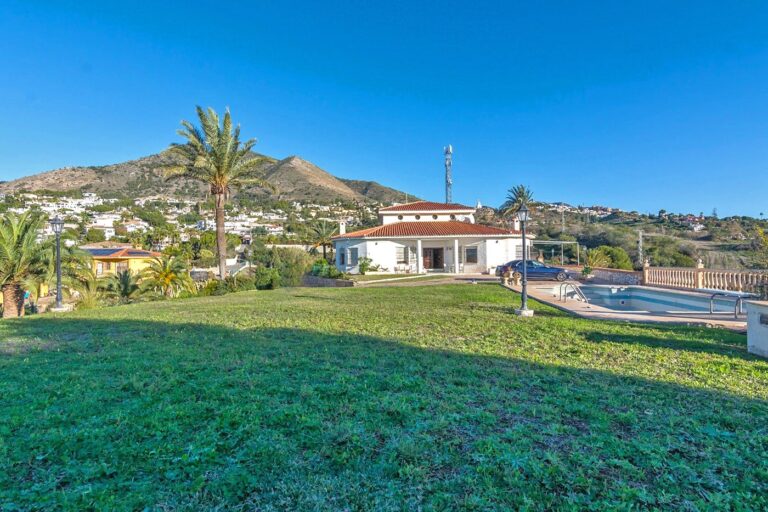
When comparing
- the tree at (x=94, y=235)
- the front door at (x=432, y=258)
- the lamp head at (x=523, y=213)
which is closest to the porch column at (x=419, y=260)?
the front door at (x=432, y=258)

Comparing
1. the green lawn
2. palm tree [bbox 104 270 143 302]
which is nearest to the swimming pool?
the green lawn

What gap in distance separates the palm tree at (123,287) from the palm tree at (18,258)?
404cm

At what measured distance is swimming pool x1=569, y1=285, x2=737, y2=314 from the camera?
45.9ft

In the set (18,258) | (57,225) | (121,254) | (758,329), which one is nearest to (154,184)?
(121,254)

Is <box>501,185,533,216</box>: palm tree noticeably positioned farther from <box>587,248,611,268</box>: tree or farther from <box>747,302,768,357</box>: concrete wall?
<box>747,302,768,357</box>: concrete wall

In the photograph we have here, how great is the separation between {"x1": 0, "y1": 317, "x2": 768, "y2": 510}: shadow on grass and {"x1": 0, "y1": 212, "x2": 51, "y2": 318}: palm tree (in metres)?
12.7

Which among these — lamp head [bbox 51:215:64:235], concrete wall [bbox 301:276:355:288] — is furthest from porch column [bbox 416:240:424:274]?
lamp head [bbox 51:215:64:235]

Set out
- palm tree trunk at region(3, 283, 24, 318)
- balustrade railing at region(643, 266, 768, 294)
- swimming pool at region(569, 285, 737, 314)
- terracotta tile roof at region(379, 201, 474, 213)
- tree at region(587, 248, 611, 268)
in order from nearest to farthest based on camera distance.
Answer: swimming pool at region(569, 285, 737, 314) < balustrade railing at region(643, 266, 768, 294) < palm tree trunk at region(3, 283, 24, 318) < tree at region(587, 248, 611, 268) < terracotta tile roof at region(379, 201, 474, 213)

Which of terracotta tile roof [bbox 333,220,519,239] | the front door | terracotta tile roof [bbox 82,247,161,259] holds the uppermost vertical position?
terracotta tile roof [bbox 333,220,519,239]

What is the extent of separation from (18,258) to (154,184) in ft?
360

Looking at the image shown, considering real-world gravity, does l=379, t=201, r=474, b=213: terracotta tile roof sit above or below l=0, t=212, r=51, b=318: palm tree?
above

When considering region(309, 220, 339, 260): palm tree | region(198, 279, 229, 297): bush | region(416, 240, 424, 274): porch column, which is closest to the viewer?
region(198, 279, 229, 297): bush

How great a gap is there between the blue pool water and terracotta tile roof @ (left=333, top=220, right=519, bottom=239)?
11532mm

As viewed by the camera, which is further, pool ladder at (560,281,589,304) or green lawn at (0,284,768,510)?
pool ladder at (560,281,589,304)
